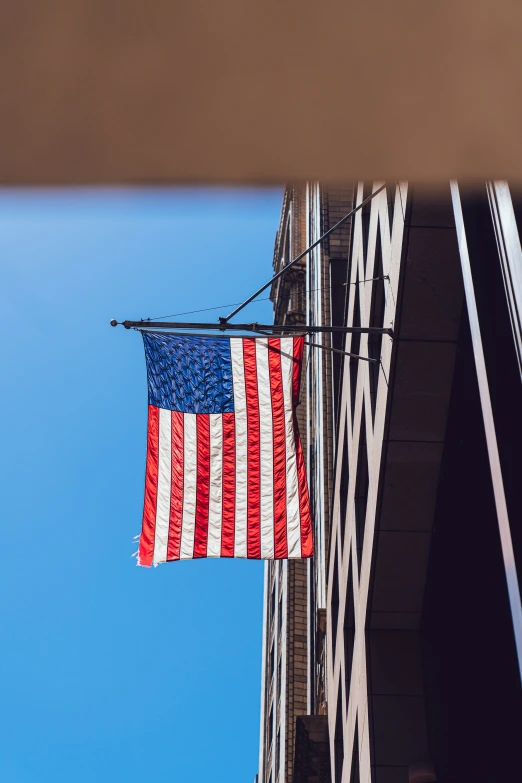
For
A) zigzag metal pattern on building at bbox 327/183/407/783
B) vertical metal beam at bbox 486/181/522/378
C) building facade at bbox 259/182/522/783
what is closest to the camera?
vertical metal beam at bbox 486/181/522/378

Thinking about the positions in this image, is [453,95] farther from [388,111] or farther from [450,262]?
[450,262]

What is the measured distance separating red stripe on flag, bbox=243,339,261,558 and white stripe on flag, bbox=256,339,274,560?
66mm

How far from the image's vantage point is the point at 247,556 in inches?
590

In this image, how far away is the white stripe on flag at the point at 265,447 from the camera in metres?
15.1

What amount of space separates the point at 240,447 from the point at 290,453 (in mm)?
987

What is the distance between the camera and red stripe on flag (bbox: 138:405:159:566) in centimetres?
1504

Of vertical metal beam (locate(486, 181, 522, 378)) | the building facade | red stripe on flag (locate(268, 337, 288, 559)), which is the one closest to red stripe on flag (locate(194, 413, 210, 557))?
red stripe on flag (locate(268, 337, 288, 559))

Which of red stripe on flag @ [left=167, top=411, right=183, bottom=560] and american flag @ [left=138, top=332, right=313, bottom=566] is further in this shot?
american flag @ [left=138, top=332, right=313, bottom=566]

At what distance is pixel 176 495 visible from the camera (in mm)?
15219

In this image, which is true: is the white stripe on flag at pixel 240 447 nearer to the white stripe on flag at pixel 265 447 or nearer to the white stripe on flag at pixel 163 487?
the white stripe on flag at pixel 265 447

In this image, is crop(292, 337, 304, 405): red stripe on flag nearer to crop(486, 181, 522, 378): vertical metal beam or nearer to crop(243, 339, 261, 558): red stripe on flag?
Answer: crop(243, 339, 261, 558): red stripe on flag

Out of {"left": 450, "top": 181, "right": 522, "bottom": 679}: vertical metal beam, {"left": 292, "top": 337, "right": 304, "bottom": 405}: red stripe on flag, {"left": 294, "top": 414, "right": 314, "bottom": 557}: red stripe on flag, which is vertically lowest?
{"left": 450, "top": 181, "right": 522, "bottom": 679}: vertical metal beam

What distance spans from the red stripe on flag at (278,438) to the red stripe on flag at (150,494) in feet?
7.41

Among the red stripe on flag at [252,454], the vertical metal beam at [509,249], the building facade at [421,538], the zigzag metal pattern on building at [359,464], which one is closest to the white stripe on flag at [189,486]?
the red stripe on flag at [252,454]
